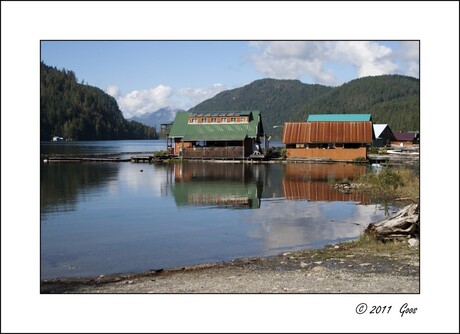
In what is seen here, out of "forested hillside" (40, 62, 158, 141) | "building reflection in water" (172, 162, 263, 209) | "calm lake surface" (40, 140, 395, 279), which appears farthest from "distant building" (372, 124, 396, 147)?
"forested hillside" (40, 62, 158, 141)

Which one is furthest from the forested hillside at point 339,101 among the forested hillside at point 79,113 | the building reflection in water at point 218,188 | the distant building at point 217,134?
the building reflection in water at point 218,188

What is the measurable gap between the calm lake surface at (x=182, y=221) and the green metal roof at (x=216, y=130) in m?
26.4

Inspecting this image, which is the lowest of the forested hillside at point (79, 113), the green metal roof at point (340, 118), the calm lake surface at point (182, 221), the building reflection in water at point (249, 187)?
the calm lake surface at point (182, 221)

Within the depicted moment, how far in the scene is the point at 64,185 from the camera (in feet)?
123

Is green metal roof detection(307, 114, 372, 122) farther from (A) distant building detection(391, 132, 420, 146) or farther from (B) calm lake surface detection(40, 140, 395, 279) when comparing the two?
(B) calm lake surface detection(40, 140, 395, 279)

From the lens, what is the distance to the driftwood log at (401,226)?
16.0 m

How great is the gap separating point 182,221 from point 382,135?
7769 centimetres

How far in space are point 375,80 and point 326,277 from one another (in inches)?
4075

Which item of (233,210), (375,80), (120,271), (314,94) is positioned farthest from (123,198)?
(314,94)

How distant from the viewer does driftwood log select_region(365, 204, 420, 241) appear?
16031mm

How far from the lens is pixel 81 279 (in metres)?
13.3

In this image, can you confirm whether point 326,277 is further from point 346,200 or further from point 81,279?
point 346,200

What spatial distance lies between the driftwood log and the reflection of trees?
54.0 feet

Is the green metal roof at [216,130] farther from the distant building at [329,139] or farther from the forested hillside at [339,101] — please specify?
the forested hillside at [339,101]
